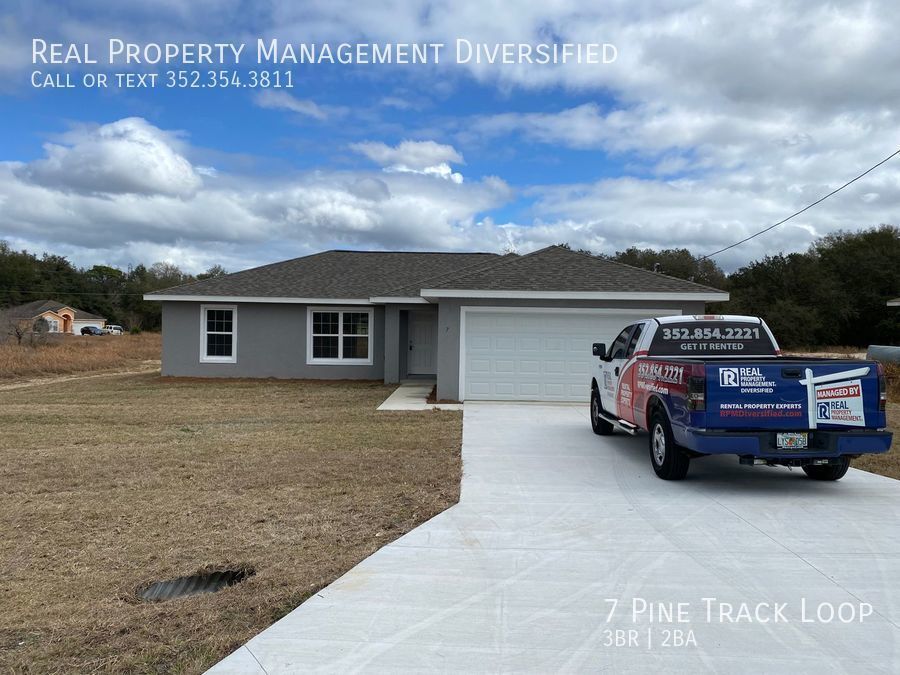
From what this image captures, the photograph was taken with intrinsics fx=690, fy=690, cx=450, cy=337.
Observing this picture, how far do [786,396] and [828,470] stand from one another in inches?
65.0

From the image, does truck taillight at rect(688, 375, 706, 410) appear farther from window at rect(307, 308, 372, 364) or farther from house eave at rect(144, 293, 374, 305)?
window at rect(307, 308, 372, 364)

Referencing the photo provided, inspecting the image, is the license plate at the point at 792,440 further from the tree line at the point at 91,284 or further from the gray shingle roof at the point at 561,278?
the tree line at the point at 91,284

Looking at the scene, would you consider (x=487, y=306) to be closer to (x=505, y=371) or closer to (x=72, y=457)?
(x=505, y=371)

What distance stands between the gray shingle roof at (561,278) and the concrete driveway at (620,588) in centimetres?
811

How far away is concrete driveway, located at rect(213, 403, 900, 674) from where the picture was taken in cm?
374

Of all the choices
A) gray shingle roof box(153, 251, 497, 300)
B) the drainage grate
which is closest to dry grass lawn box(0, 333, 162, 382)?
gray shingle roof box(153, 251, 497, 300)

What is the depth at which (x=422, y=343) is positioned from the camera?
73.3 feet

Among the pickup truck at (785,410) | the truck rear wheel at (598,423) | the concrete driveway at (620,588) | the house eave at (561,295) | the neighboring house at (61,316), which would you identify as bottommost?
the concrete driveway at (620,588)

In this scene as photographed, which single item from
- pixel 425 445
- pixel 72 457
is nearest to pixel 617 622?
pixel 425 445

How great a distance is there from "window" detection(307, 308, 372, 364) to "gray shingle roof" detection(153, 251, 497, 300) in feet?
2.43

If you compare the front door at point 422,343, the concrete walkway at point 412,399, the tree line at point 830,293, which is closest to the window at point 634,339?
the concrete walkway at point 412,399

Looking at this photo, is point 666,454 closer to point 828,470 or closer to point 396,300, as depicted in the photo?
point 828,470

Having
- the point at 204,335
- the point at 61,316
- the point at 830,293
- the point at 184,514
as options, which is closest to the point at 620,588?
the point at 184,514

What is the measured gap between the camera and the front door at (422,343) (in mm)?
22234
